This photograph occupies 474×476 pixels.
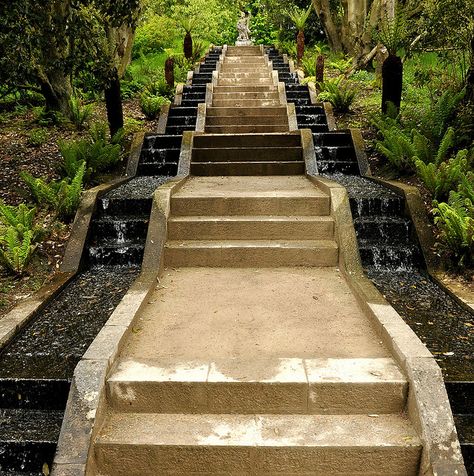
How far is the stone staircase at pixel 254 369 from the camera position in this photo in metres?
3.48

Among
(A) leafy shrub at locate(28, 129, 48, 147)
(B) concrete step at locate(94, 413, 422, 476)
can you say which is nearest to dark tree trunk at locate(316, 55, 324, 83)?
(A) leafy shrub at locate(28, 129, 48, 147)

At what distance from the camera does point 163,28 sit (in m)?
23.6

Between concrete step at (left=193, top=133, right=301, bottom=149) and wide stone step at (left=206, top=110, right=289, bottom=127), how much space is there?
1.55 meters

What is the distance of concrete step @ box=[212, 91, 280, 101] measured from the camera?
13.7 metres

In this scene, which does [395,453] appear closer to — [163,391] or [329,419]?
[329,419]

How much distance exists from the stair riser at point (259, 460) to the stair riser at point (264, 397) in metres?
0.39

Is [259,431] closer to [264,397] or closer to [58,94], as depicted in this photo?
[264,397]

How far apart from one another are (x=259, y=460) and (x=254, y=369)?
72cm

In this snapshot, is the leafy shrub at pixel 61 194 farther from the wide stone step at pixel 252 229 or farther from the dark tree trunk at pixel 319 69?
the dark tree trunk at pixel 319 69

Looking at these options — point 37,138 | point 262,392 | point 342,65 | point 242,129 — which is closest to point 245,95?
point 242,129

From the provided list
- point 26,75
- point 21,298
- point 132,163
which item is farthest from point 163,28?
point 21,298

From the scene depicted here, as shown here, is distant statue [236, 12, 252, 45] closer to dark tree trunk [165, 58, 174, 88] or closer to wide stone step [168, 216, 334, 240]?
dark tree trunk [165, 58, 174, 88]

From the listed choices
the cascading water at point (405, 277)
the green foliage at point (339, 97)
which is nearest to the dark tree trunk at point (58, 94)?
the cascading water at point (405, 277)

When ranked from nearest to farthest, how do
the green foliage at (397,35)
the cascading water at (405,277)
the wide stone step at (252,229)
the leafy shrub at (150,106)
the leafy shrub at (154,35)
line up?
the cascading water at (405,277) → the wide stone step at (252,229) → the green foliage at (397,35) → the leafy shrub at (150,106) → the leafy shrub at (154,35)
